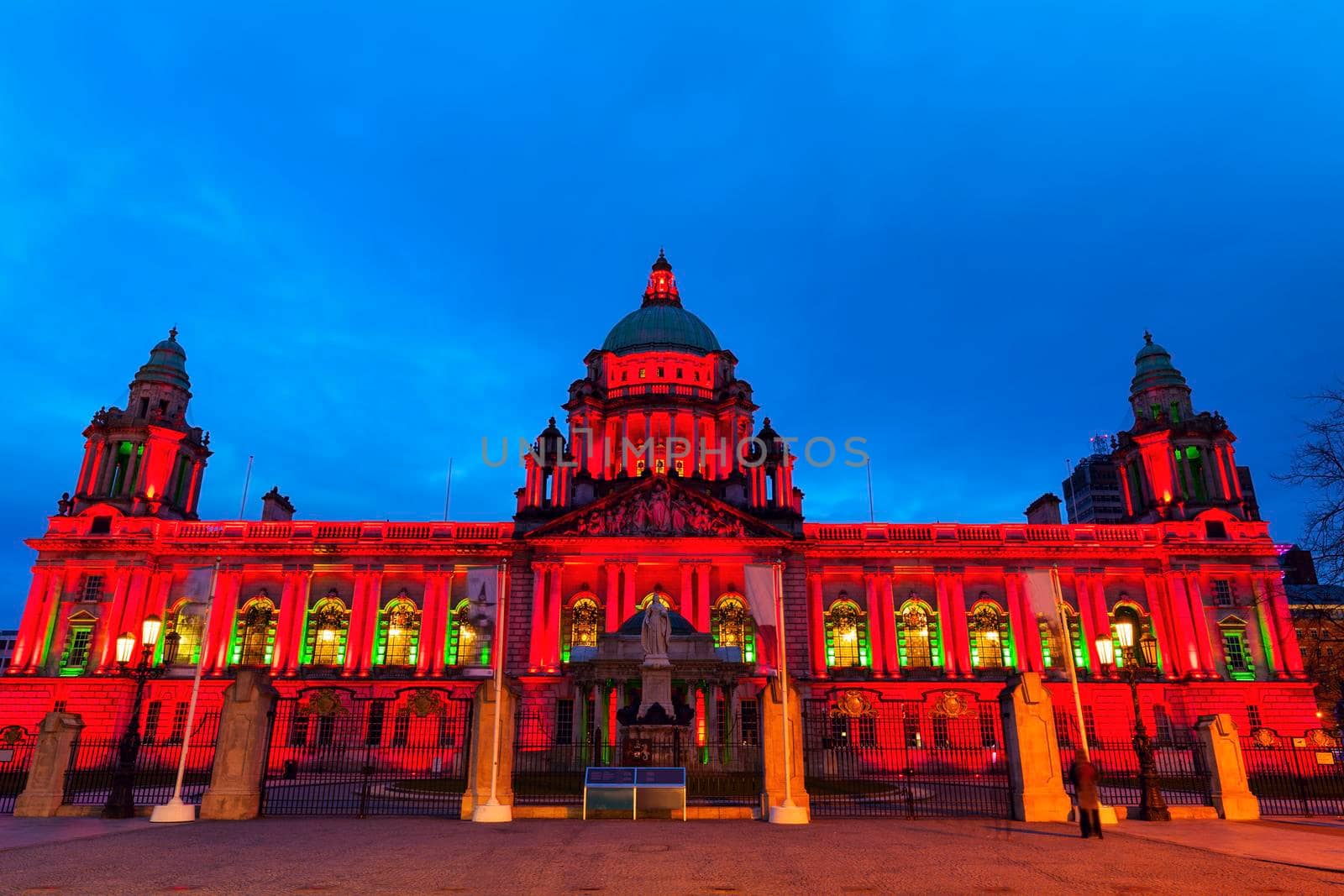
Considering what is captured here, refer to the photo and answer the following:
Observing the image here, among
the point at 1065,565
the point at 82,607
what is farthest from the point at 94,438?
the point at 1065,565

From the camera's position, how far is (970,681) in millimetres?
52125

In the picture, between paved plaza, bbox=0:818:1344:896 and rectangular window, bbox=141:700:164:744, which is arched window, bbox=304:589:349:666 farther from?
paved plaza, bbox=0:818:1344:896

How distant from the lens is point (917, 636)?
54.8 m

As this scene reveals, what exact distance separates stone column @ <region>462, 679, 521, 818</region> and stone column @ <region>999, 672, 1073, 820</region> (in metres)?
13.3

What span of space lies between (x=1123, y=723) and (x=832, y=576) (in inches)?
755

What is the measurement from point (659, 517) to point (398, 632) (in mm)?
18216

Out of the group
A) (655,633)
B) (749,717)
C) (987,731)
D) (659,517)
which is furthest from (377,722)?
(987,731)

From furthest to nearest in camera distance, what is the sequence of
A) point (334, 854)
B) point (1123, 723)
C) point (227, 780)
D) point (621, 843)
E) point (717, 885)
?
point (1123, 723), point (227, 780), point (621, 843), point (334, 854), point (717, 885)

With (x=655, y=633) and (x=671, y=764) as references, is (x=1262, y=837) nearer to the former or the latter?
(x=671, y=764)

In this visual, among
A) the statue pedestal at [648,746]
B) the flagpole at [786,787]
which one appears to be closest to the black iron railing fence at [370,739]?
the statue pedestal at [648,746]

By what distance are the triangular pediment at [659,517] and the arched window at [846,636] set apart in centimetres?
672

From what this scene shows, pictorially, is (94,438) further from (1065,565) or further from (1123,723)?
(1123,723)

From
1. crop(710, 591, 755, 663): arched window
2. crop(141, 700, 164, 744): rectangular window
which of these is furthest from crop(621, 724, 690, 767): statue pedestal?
crop(141, 700, 164, 744): rectangular window

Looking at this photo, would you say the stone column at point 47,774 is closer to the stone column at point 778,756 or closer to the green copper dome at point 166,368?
the stone column at point 778,756
